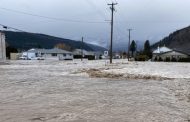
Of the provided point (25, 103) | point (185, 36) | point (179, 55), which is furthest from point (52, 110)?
point (185, 36)

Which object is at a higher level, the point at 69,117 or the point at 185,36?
the point at 185,36

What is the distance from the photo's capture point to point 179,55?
391 feet

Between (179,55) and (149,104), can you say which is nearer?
(149,104)

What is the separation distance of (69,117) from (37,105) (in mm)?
2570

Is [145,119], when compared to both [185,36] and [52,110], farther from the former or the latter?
[185,36]

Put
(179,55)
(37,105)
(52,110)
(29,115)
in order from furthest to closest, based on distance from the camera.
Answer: (179,55) < (37,105) < (52,110) < (29,115)

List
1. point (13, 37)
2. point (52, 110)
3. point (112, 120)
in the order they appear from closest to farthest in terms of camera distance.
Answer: point (112, 120)
point (52, 110)
point (13, 37)

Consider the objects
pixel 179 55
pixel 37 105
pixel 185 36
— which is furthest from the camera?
pixel 185 36

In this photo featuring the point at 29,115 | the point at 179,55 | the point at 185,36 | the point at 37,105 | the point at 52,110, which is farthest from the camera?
the point at 185,36

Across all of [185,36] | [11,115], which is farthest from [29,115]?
[185,36]

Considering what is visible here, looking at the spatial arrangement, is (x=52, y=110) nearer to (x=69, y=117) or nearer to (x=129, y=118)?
(x=69, y=117)

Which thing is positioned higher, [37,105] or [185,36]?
[185,36]

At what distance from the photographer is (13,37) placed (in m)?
166

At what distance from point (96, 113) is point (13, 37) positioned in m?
160
